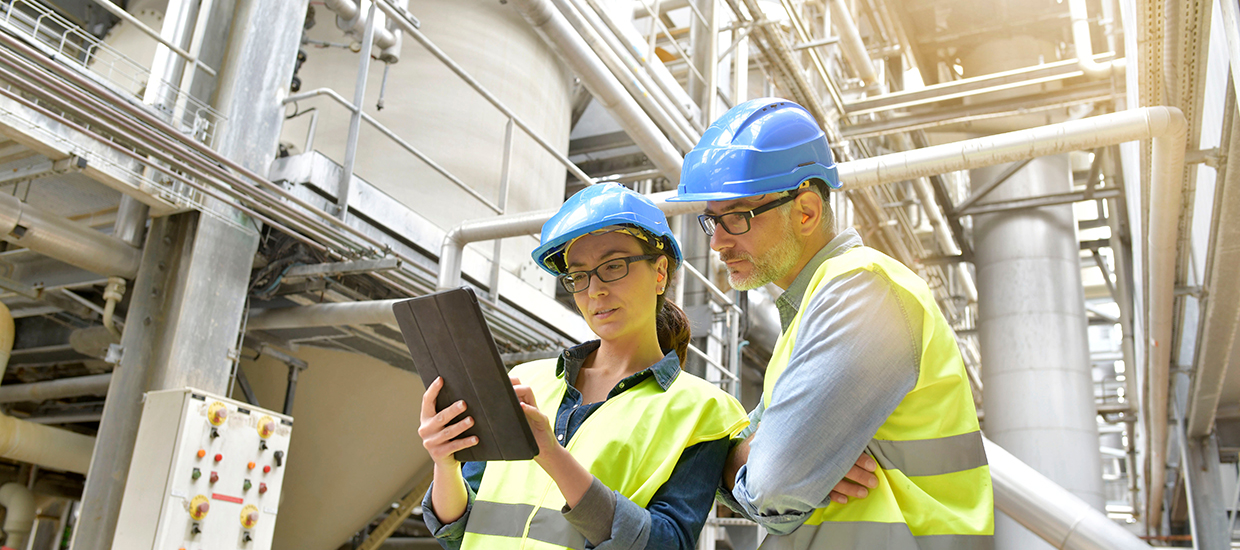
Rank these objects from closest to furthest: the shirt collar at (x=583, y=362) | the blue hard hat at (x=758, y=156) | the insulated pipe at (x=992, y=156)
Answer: the blue hard hat at (x=758, y=156) → the shirt collar at (x=583, y=362) → the insulated pipe at (x=992, y=156)

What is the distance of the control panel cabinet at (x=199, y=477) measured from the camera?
12.4ft

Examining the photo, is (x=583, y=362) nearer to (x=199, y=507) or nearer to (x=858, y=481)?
(x=858, y=481)

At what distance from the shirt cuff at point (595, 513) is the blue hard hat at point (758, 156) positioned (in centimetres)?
52

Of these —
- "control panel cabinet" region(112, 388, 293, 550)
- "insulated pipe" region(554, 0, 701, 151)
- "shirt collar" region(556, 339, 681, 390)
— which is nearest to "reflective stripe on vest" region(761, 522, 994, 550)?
"shirt collar" region(556, 339, 681, 390)

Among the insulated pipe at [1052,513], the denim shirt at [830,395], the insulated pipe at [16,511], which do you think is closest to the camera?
the denim shirt at [830,395]

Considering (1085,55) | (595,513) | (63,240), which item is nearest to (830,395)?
(595,513)

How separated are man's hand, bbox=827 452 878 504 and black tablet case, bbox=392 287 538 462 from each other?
0.48 meters

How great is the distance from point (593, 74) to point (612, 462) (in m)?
4.40

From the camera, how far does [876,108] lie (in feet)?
27.1

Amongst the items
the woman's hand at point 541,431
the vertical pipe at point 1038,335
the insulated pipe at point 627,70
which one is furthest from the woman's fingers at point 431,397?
the vertical pipe at point 1038,335

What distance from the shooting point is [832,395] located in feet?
4.22

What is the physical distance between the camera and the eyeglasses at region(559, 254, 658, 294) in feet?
6.26

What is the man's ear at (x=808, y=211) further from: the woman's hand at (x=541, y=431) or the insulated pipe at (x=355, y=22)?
the insulated pipe at (x=355, y=22)

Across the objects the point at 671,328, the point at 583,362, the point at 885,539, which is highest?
the point at 671,328
